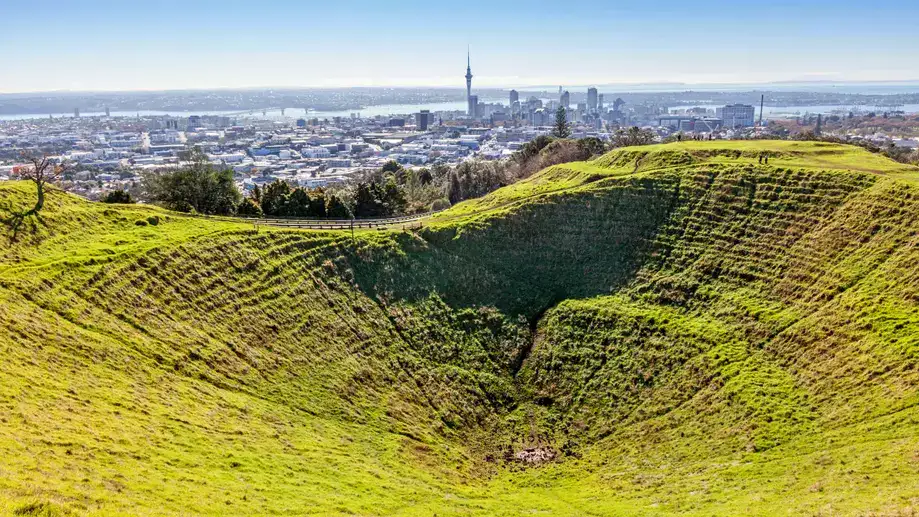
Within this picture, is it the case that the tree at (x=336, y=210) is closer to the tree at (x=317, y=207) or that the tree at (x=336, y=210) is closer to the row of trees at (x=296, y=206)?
the row of trees at (x=296, y=206)

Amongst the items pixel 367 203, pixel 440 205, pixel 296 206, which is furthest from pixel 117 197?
pixel 440 205

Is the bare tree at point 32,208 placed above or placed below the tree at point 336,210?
above

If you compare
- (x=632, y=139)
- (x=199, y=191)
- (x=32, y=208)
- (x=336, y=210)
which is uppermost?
(x=632, y=139)

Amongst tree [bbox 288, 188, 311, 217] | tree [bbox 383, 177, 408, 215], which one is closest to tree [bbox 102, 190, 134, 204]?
tree [bbox 288, 188, 311, 217]

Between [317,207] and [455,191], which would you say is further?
[455,191]

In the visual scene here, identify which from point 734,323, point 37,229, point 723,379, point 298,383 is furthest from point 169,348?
point 734,323

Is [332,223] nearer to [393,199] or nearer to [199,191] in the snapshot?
[393,199]

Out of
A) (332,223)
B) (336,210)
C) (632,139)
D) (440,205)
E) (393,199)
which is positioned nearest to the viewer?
(332,223)

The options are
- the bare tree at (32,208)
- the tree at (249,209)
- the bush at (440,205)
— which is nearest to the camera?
the bare tree at (32,208)

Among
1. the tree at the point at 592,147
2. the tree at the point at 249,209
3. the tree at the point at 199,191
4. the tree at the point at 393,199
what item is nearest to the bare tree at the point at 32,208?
the tree at the point at 199,191
